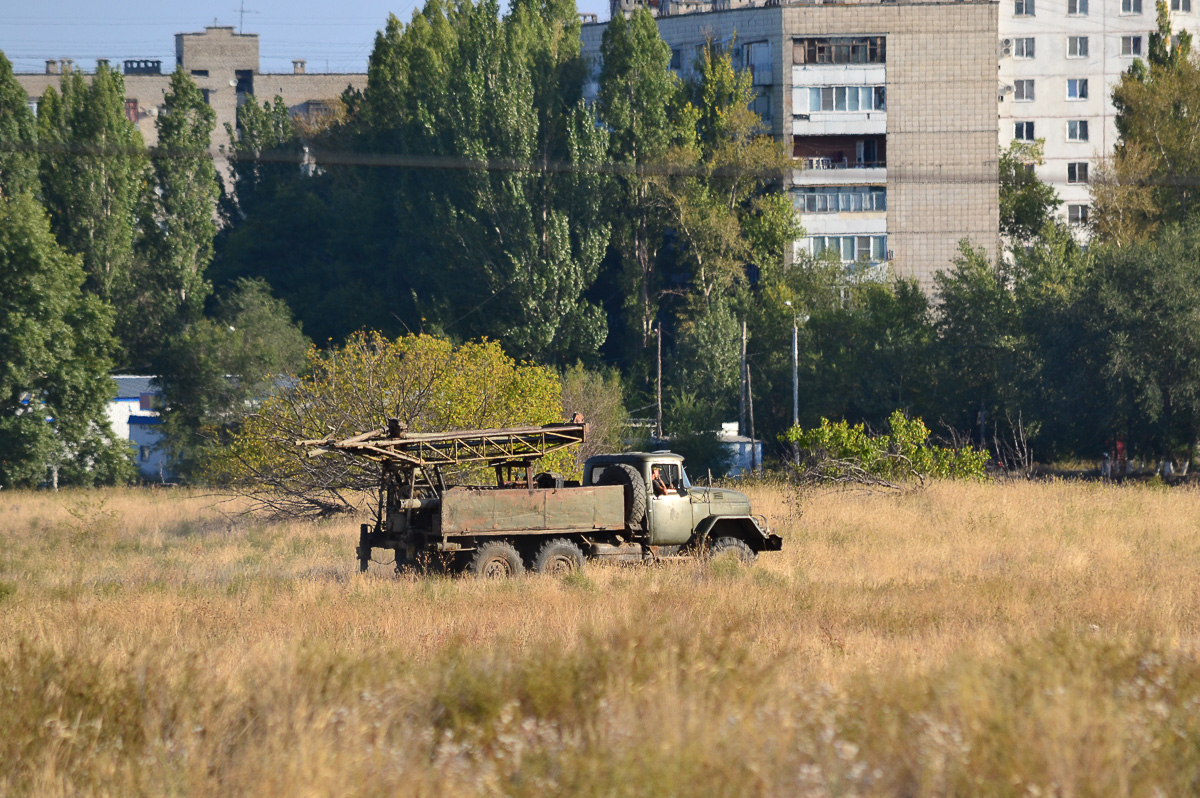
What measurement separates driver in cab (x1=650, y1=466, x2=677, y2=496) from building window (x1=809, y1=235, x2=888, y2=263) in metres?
48.4

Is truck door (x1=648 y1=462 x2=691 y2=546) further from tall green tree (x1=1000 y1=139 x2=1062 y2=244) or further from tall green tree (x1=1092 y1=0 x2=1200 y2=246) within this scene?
tall green tree (x1=1000 y1=139 x2=1062 y2=244)

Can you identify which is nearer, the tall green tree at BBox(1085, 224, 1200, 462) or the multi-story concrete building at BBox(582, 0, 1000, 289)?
the tall green tree at BBox(1085, 224, 1200, 462)

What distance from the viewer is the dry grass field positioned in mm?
5789

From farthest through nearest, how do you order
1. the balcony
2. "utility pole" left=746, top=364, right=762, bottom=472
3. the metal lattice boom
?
the balcony
"utility pole" left=746, top=364, right=762, bottom=472
the metal lattice boom

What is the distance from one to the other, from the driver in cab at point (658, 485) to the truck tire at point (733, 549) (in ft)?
3.31

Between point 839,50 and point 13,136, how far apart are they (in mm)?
39254

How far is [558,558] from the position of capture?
53.0ft

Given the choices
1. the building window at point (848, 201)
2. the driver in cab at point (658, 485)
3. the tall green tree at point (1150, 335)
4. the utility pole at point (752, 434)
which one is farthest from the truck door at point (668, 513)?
the building window at point (848, 201)

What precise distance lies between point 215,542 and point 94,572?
16.9 ft

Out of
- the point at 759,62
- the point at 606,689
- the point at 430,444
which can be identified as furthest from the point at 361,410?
the point at 759,62

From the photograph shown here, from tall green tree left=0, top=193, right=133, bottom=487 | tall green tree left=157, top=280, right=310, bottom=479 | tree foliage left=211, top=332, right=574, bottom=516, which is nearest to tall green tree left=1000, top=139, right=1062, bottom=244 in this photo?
tall green tree left=157, top=280, right=310, bottom=479

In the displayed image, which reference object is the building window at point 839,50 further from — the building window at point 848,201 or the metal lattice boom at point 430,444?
the metal lattice boom at point 430,444

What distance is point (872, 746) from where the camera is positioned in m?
6.15

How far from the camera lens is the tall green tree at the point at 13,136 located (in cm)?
4859
